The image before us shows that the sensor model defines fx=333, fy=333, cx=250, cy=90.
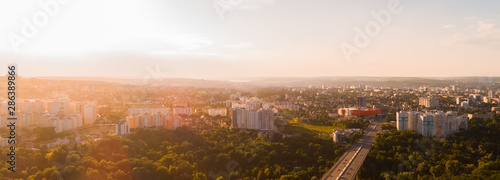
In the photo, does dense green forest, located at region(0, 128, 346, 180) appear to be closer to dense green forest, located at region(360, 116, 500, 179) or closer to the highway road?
the highway road

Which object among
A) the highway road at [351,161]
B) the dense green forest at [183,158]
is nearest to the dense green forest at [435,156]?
the highway road at [351,161]

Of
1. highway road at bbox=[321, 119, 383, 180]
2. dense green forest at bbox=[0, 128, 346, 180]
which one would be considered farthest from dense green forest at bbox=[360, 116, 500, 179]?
dense green forest at bbox=[0, 128, 346, 180]

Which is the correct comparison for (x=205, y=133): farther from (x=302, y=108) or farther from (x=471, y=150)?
(x=302, y=108)

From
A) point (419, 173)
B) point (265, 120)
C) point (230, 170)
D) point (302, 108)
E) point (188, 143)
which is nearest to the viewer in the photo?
point (419, 173)

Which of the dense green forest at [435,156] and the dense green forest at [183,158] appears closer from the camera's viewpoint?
the dense green forest at [183,158]

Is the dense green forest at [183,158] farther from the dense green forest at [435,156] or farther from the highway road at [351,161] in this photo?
the dense green forest at [435,156]

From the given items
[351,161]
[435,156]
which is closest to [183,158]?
[351,161]

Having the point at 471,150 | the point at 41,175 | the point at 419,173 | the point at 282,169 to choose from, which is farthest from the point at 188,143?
the point at 471,150
